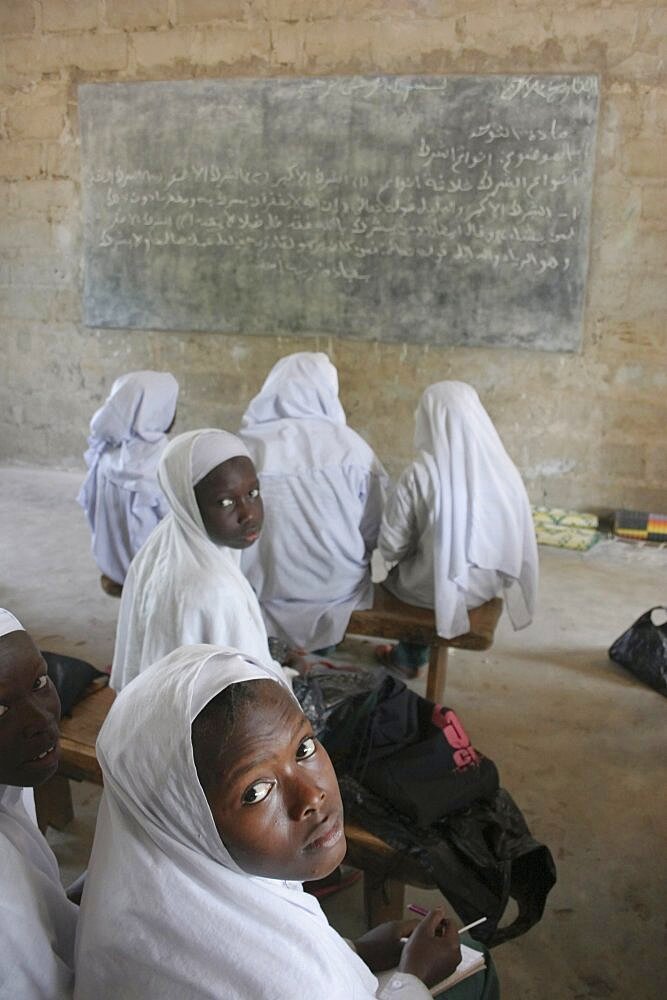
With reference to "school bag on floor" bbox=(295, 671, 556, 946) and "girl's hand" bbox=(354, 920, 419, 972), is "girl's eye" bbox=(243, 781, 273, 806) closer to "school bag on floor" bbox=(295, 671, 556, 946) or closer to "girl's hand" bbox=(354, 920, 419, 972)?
"girl's hand" bbox=(354, 920, 419, 972)

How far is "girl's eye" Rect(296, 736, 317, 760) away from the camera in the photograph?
1109 millimetres

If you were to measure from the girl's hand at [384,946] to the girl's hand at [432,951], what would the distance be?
0.05 metres

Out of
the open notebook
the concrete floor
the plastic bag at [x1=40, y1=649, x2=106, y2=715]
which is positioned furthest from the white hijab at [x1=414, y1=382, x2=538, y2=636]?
the open notebook

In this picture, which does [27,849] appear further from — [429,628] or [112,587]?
[112,587]

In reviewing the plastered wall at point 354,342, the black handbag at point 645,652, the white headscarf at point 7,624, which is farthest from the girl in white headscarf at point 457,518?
the plastered wall at point 354,342

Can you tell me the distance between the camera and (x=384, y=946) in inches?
61.1

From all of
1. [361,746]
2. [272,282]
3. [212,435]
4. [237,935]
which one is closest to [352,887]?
[361,746]

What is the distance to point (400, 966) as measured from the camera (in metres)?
1.46

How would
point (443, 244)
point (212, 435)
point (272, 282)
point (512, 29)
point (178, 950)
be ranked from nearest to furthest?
1. point (178, 950)
2. point (212, 435)
3. point (512, 29)
4. point (443, 244)
5. point (272, 282)

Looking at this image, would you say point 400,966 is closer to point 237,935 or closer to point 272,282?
point 237,935

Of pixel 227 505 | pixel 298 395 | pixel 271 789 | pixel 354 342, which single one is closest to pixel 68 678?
pixel 227 505

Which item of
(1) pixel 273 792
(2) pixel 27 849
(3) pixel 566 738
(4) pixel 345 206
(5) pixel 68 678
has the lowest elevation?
(3) pixel 566 738

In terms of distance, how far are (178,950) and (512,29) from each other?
5.95 meters

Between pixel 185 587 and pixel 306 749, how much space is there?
Result: 1065 millimetres
